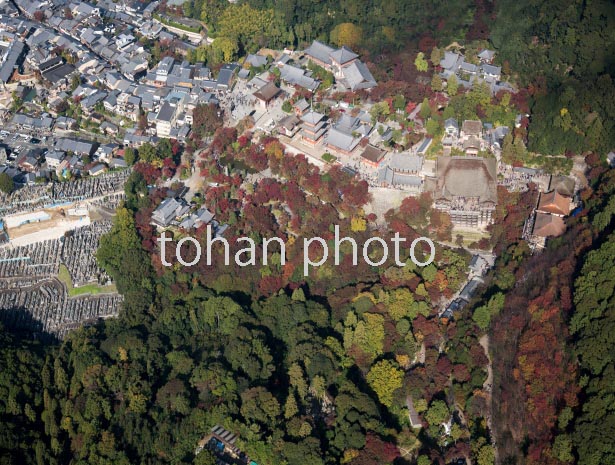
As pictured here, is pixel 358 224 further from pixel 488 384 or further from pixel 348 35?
pixel 348 35

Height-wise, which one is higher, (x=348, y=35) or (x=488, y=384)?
(x=348, y=35)

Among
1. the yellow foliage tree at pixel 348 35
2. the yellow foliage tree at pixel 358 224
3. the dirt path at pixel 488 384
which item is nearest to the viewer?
the dirt path at pixel 488 384

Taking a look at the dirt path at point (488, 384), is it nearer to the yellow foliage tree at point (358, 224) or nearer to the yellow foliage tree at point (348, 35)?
the yellow foliage tree at point (358, 224)

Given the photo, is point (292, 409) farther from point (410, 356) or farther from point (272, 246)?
point (272, 246)

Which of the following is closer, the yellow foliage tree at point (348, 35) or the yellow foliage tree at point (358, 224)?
the yellow foliage tree at point (358, 224)

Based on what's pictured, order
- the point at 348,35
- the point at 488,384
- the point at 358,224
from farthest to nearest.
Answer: the point at 348,35 < the point at 358,224 < the point at 488,384

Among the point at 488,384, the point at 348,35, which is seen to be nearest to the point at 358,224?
the point at 488,384

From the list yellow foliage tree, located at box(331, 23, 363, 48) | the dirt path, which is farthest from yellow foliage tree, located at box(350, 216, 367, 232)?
yellow foliage tree, located at box(331, 23, 363, 48)

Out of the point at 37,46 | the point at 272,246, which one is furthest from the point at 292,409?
the point at 37,46

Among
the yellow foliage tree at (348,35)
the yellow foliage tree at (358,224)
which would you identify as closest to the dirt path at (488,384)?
the yellow foliage tree at (358,224)

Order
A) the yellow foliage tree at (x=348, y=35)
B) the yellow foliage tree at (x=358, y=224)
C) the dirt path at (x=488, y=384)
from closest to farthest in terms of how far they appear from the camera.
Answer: the dirt path at (x=488, y=384) < the yellow foliage tree at (x=358, y=224) < the yellow foliage tree at (x=348, y=35)

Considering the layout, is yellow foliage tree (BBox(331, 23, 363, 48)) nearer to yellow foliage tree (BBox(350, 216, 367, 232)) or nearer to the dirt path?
yellow foliage tree (BBox(350, 216, 367, 232))
